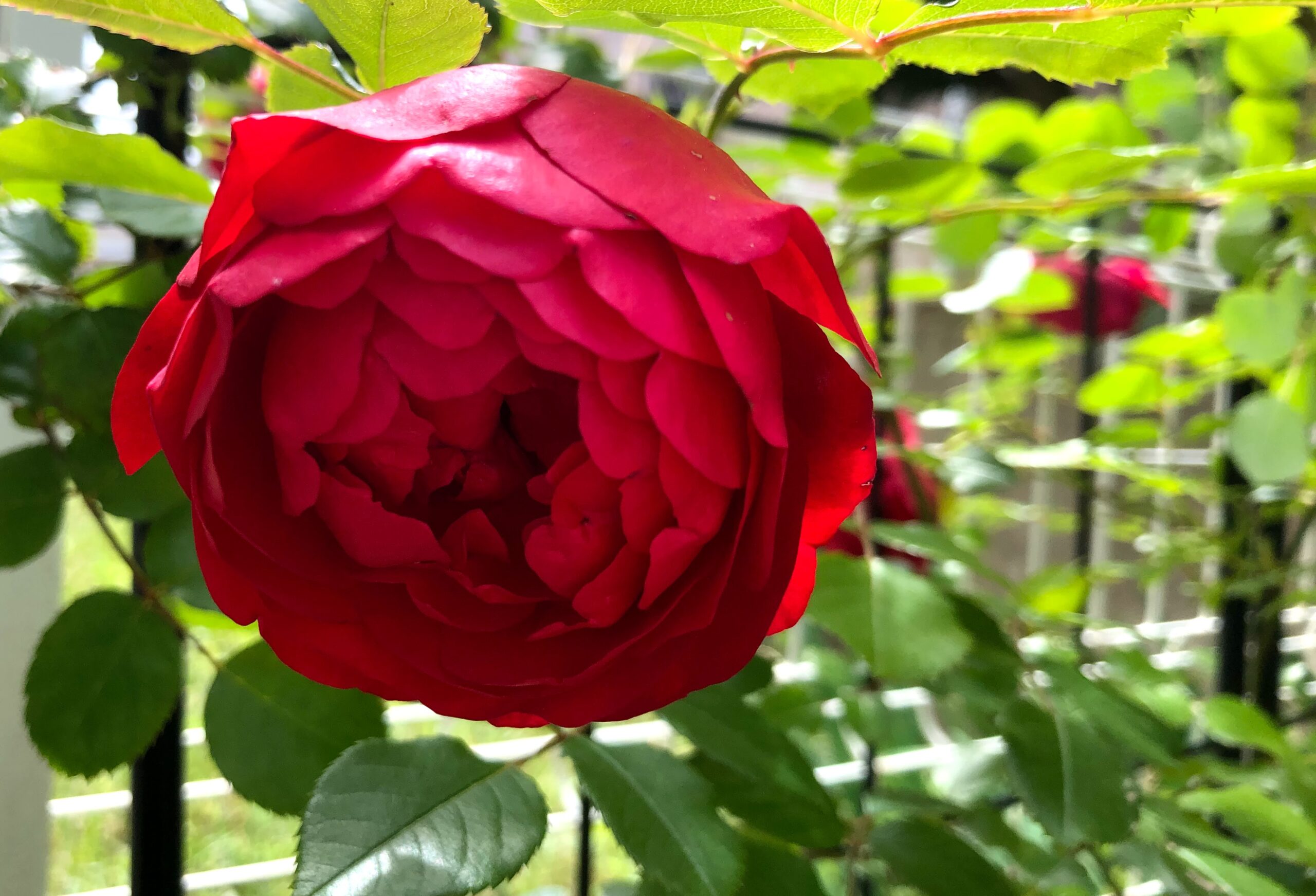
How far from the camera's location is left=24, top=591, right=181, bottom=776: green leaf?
21cm

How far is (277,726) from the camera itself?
0.74ft

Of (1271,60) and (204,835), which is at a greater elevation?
(1271,60)

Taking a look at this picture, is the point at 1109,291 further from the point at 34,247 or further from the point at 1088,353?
the point at 34,247

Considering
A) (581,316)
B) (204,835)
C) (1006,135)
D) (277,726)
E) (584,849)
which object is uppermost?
(1006,135)

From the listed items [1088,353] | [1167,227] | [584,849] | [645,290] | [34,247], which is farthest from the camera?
[1088,353]

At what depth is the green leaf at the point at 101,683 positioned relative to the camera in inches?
8.2

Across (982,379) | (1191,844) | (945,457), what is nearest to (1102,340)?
(982,379)

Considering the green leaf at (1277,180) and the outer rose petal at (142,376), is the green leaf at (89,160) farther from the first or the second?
the green leaf at (1277,180)

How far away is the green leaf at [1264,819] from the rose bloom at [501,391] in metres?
0.26

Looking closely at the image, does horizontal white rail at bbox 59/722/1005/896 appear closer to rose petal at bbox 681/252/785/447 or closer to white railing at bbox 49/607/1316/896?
white railing at bbox 49/607/1316/896

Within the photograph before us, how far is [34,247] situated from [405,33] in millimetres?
142

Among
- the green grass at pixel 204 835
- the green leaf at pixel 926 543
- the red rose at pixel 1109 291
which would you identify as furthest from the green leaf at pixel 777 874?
the red rose at pixel 1109 291

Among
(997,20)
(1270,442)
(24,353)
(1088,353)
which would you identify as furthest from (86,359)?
(1088,353)

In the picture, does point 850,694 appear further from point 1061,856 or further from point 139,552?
point 139,552
